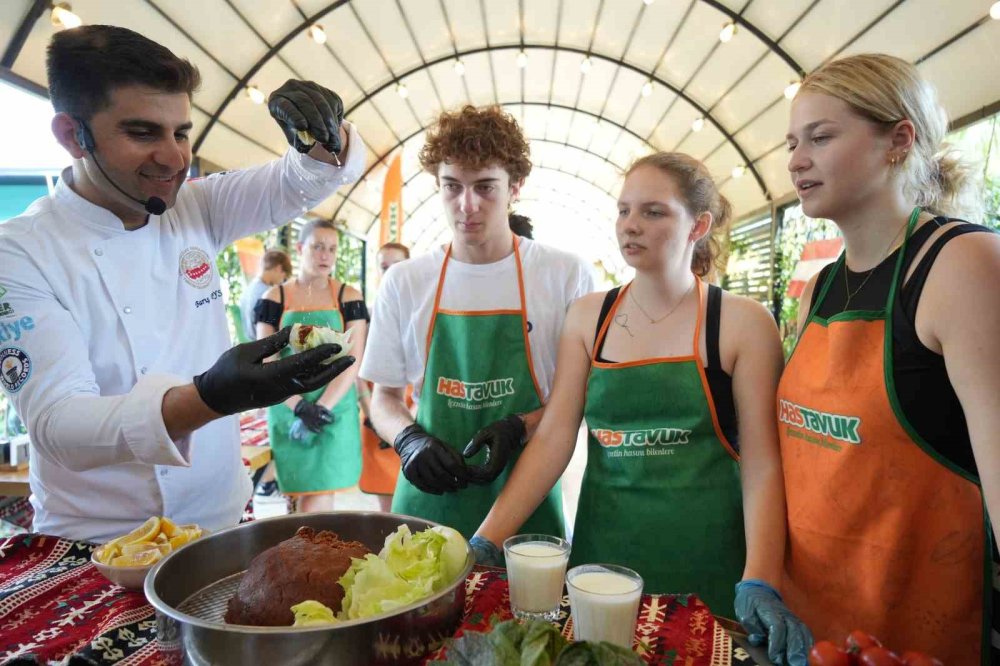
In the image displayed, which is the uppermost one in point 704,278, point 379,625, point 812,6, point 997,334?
point 812,6

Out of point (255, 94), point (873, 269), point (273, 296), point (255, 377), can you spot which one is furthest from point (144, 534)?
point (255, 94)

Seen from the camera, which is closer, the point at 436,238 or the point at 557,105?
the point at 557,105

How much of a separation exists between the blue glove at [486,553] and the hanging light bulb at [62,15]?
251 inches

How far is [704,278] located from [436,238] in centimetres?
2251

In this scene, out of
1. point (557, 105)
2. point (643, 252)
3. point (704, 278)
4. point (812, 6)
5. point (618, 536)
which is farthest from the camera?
point (557, 105)

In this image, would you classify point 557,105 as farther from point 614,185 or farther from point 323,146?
point 323,146

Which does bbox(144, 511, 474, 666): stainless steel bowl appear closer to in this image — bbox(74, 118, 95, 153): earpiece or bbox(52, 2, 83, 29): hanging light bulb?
bbox(74, 118, 95, 153): earpiece

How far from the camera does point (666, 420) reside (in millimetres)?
1771

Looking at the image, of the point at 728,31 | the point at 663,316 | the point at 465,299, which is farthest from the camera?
the point at 728,31

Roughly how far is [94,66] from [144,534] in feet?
3.85

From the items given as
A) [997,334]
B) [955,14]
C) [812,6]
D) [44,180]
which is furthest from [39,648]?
[812,6]

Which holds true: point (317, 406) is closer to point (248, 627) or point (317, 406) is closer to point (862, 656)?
point (248, 627)

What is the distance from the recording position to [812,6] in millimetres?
7492

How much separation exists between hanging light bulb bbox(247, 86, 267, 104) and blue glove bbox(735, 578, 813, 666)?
9.43 metres
